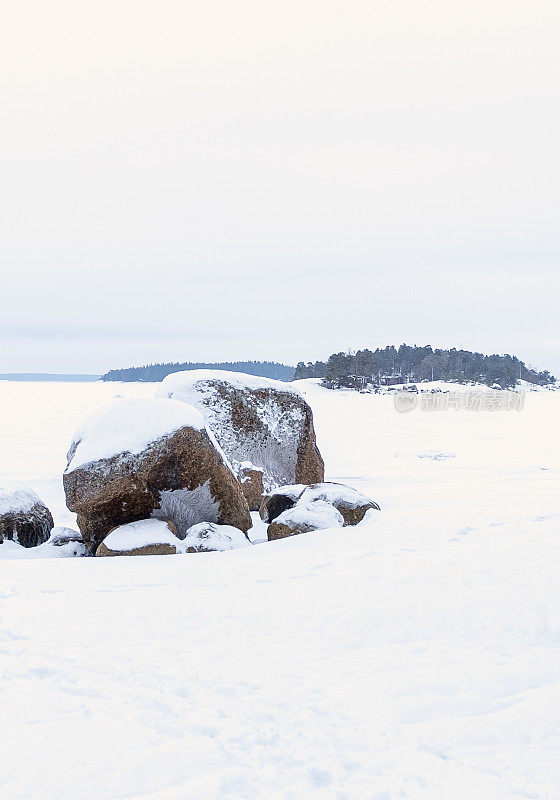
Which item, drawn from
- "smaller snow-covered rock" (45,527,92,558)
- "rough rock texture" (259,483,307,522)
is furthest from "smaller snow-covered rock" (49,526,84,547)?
"rough rock texture" (259,483,307,522)

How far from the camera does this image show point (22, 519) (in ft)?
21.9

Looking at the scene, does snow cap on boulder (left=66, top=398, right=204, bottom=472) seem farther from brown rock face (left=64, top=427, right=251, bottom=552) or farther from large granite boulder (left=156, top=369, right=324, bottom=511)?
large granite boulder (left=156, top=369, right=324, bottom=511)

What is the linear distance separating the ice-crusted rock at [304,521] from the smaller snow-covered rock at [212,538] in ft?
1.17

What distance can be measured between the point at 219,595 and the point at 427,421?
20748 millimetres

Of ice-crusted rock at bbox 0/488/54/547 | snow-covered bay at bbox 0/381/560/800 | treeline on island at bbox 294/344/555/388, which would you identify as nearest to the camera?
snow-covered bay at bbox 0/381/560/800

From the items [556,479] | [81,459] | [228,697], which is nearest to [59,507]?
[81,459]

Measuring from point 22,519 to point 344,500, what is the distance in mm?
3649

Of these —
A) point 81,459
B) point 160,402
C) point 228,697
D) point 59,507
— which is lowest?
point 59,507

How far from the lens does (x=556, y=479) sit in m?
9.24

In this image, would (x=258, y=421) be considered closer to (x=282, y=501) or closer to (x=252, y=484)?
(x=252, y=484)

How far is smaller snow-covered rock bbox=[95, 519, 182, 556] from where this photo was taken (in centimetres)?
593

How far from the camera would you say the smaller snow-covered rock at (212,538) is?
6.03 m

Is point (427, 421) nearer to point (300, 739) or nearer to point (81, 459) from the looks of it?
point (81, 459)

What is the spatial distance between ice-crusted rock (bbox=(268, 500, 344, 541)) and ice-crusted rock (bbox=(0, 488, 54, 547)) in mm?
2634
